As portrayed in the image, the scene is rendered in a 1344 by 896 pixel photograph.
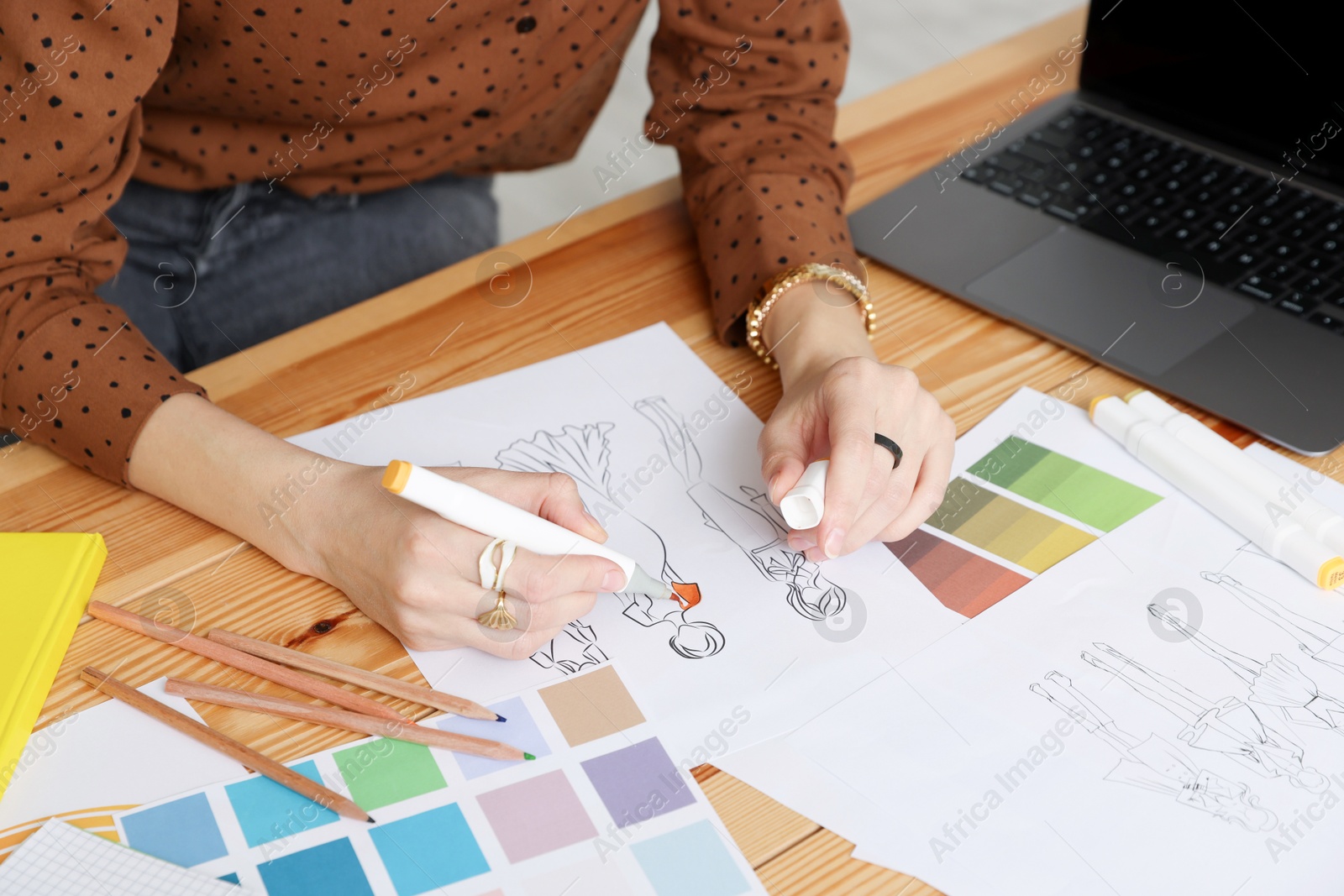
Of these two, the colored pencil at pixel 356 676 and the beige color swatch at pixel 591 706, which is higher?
the colored pencil at pixel 356 676

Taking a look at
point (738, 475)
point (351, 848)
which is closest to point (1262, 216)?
point (738, 475)

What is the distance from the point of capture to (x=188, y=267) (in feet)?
3.58

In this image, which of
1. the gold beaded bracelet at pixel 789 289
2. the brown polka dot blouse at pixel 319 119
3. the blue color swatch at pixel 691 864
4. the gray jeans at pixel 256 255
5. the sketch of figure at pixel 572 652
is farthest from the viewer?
the gray jeans at pixel 256 255

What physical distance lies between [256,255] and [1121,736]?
92 cm

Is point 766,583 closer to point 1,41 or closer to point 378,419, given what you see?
point 378,419

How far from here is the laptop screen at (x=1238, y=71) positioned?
0.88m

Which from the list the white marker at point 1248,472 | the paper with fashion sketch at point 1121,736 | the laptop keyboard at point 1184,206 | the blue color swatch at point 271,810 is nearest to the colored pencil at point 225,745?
the blue color swatch at point 271,810

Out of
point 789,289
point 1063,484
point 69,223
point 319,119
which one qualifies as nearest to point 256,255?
point 319,119

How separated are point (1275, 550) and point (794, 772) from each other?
346mm

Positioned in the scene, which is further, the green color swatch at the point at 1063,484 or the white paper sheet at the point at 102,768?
the green color swatch at the point at 1063,484

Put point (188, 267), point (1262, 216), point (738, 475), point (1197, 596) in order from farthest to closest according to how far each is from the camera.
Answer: point (188, 267) < point (1262, 216) < point (738, 475) < point (1197, 596)

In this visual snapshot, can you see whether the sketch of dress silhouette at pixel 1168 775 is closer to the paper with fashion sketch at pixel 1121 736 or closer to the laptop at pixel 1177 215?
the paper with fashion sketch at pixel 1121 736

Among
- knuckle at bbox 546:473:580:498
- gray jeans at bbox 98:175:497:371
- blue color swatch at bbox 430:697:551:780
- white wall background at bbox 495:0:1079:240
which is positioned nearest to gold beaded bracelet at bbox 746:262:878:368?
knuckle at bbox 546:473:580:498

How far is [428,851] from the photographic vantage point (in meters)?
0.54
